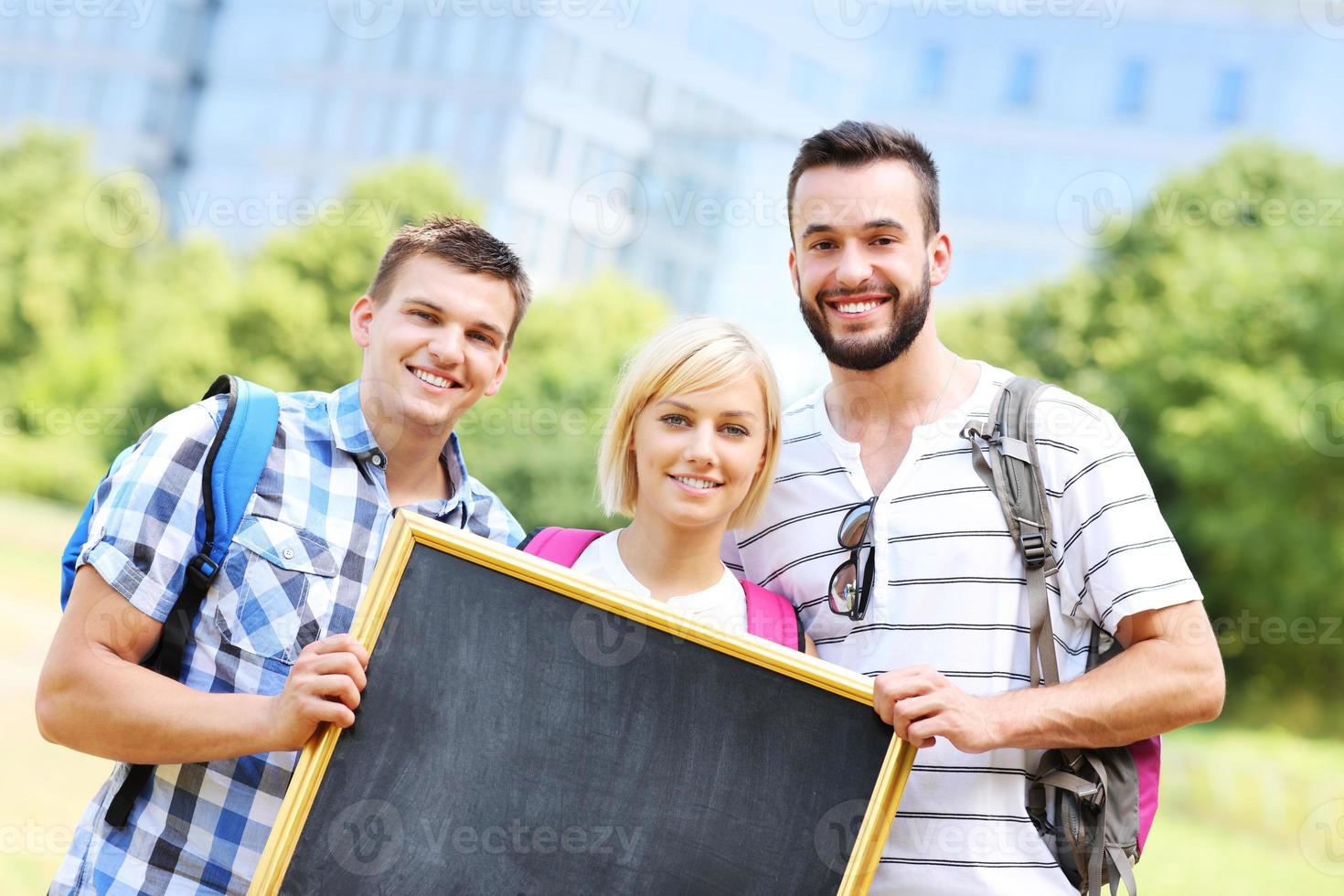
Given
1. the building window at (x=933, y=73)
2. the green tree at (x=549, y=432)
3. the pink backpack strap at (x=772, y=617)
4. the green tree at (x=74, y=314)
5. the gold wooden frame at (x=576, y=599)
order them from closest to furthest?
the gold wooden frame at (x=576, y=599) → the pink backpack strap at (x=772, y=617) → the green tree at (x=549, y=432) → the green tree at (x=74, y=314) → the building window at (x=933, y=73)

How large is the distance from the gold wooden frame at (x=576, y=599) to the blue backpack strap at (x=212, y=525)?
1.38 ft

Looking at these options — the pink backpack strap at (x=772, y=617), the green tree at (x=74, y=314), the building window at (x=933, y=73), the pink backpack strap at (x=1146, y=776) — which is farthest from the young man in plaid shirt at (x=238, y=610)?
the building window at (x=933, y=73)

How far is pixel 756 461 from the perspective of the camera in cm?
353

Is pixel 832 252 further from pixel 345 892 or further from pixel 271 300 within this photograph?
pixel 271 300

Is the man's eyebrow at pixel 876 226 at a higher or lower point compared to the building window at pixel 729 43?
lower

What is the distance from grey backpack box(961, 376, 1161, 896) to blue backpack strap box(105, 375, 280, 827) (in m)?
1.98

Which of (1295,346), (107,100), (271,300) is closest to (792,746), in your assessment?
(1295,346)

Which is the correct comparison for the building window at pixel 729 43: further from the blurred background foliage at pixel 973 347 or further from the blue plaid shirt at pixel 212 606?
the blue plaid shirt at pixel 212 606

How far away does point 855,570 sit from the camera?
3.54 metres

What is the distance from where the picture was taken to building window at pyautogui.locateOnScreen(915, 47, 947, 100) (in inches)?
1989

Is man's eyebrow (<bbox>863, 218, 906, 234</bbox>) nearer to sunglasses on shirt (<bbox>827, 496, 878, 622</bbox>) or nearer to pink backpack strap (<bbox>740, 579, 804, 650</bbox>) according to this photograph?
sunglasses on shirt (<bbox>827, 496, 878, 622</bbox>)

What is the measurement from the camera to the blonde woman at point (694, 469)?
3455mm

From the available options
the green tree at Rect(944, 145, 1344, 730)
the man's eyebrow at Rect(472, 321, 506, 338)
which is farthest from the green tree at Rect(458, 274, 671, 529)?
the man's eyebrow at Rect(472, 321, 506, 338)

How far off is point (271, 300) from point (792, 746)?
28532 millimetres
